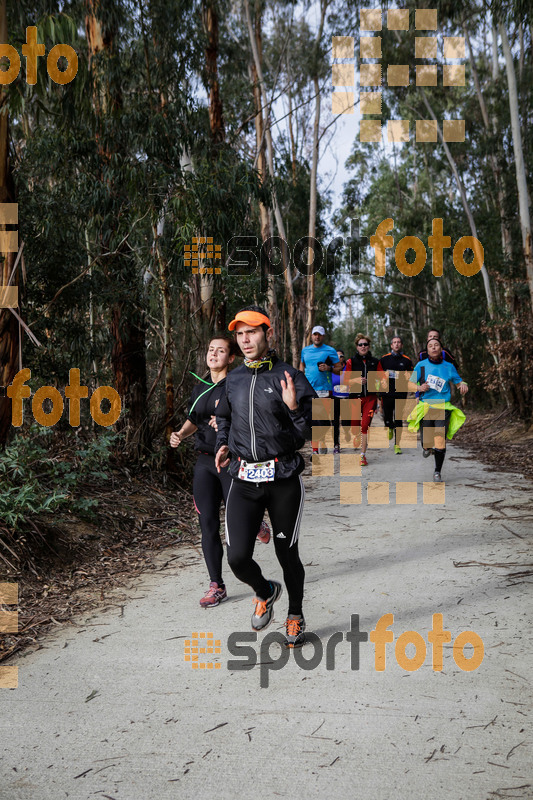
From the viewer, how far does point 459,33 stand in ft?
74.1

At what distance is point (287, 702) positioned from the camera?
3.53 metres

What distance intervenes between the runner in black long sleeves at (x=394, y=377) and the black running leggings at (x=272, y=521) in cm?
863

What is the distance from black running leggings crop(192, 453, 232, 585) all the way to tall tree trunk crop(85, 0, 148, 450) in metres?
4.35

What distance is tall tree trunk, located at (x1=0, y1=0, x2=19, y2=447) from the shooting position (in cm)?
659

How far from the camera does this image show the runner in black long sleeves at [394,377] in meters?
12.8

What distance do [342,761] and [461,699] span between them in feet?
2.59

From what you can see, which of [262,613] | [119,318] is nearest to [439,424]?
[119,318]

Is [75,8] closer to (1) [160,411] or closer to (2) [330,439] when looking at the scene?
(1) [160,411]

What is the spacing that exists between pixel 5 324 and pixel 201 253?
4.25 meters

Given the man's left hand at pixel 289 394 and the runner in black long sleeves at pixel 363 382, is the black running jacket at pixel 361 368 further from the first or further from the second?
the man's left hand at pixel 289 394

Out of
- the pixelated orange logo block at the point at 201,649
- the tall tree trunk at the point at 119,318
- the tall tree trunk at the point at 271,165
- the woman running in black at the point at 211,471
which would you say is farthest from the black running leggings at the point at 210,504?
the tall tree trunk at the point at 271,165

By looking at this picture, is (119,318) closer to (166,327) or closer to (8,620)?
(166,327)

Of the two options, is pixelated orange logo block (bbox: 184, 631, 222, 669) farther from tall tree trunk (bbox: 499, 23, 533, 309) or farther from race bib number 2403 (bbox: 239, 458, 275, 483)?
tall tree trunk (bbox: 499, 23, 533, 309)

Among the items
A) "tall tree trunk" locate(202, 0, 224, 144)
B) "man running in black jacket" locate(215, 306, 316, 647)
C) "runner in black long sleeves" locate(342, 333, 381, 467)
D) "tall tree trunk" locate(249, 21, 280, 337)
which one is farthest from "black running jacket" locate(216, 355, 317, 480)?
"tall tree trunk" locate(249, 21, 280, 337)
